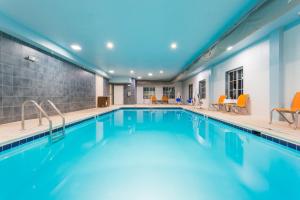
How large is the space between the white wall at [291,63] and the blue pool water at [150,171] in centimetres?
201

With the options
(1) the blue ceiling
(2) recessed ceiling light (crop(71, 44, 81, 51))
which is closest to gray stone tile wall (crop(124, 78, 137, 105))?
(2) recessed ceiling light (crop(71, 44, 81, 51))

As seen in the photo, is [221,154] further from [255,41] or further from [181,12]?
[255,41]

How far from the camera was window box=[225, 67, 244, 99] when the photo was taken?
20.3 feet

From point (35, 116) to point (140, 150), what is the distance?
4096mm

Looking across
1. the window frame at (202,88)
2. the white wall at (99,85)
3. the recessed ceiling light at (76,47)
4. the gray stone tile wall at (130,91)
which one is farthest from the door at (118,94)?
the recessed ceiling light at (76,47)

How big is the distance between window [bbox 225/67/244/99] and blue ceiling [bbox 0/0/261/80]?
6.33 ft

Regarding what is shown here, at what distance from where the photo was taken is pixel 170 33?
451 centimetres

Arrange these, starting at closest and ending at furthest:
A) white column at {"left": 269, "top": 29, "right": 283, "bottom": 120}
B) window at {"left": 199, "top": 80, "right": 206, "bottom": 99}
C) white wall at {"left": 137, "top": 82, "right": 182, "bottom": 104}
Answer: white column at {"left": 269, "top": 29, "right": 283, "bottom": 120} < window at {"left": 199, "top": 80, "right": 206, "bottom": 99} < white wall at {"left": 137, "top": 82, "right": 182, "bottom": 104}

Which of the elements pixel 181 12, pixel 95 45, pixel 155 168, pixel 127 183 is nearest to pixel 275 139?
pixel 155 168

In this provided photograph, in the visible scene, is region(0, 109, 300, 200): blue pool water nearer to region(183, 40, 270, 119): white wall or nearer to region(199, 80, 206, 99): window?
region(183, 40, 270, 119): white wall

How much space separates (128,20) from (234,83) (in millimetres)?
5231

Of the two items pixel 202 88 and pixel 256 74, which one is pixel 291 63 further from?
pixel 202 88

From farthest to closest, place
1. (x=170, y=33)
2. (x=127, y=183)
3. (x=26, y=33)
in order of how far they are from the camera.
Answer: (x=170, y=33), (x=26, y=33), (x=127, y=183)

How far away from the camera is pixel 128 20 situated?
146 inches
